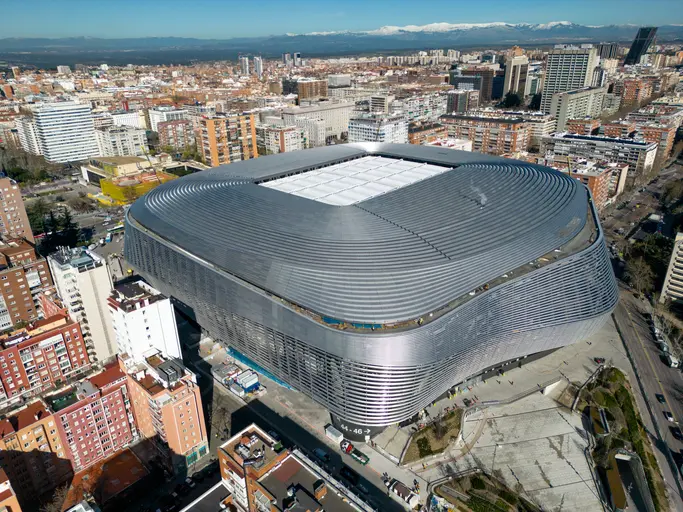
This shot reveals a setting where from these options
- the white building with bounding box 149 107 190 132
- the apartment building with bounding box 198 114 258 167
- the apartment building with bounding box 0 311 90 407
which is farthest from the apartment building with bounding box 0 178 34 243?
the white building with bounding box 149 107 190 132

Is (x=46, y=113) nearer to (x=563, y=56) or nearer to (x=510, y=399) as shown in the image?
(x=510, y=399)

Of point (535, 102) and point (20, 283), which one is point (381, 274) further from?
point (535, 102)

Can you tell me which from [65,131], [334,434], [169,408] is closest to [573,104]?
[334,434]

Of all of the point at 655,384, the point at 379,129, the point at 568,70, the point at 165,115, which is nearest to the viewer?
the point at 655,384

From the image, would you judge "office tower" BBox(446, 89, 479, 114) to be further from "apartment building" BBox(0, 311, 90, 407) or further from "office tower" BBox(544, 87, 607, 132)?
"apartment building" BBox(0, 311, 90, 407)

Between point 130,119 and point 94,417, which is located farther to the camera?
point 130,119

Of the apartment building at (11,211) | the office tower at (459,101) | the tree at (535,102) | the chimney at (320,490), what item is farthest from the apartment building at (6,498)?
the tree at (535,102)

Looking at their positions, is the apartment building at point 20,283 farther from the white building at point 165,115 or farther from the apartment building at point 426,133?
the white building at point 165,115
